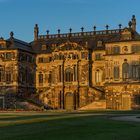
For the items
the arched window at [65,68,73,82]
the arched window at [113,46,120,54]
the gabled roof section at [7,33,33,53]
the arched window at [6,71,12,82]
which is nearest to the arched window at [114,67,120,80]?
the arched window at [113,46,120,54]

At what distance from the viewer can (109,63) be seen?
79625 millimetres

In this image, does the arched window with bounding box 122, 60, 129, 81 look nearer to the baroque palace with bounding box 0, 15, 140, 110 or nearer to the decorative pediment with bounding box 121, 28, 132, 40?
the baroque palace with bounding box 0, 15, 140, 110

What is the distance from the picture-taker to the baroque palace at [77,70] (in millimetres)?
78500

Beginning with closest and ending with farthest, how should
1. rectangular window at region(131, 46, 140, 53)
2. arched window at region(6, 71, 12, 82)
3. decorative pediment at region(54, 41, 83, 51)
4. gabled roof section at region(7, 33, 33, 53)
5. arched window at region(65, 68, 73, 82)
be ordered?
rectangular window at region(131, 46, 140, 53), decorative pediment at region(54, 41, 83, 51), arched window at region(65, 68, 73, 82), arched window at region(6, 71, 12, 82), gabled roof section at region(7, 33, 33, 53)

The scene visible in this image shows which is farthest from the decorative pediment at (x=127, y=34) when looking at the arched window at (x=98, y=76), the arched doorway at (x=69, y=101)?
the arched doorway at (x=69, y=101)

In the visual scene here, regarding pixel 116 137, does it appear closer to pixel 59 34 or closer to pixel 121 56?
pixel 121 56

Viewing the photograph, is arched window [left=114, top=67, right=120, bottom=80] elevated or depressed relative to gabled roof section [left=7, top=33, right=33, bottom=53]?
depressed

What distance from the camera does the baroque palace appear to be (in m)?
78.5

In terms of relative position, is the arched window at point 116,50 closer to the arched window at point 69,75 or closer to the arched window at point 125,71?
the arched window at point 125,71

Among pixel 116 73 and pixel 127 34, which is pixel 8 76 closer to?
pixel 116 73

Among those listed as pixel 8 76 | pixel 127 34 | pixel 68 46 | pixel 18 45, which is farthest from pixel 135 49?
pixel 8 76

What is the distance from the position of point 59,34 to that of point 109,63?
63.4 feet

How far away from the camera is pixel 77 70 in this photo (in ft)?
281

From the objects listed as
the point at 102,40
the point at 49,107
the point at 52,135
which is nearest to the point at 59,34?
the point at 102,40
